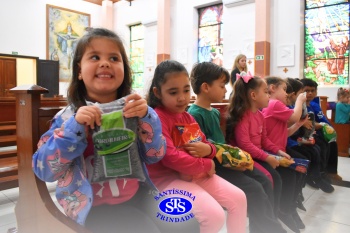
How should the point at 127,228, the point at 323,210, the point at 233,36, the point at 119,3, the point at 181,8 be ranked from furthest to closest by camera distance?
the point at 119,3 < the point at 181,8 < the point at 233,36 < the point at 323,210 < the point at 127,228

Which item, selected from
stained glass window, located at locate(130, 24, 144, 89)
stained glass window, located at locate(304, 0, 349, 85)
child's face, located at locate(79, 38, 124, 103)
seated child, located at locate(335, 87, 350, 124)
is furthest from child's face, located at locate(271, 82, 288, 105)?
stained glass window, located at locate(130, 24, 144, 89)

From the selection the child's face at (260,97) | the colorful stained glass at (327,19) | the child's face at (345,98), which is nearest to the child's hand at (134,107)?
the child's face at (260,97)

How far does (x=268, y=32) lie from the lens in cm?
754

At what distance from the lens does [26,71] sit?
10.8 metres

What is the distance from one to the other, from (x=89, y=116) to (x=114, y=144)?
126 mm

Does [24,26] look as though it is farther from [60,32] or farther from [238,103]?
[238,103]

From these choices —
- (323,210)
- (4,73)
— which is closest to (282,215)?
(323,210)

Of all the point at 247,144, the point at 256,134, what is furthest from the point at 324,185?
the point at 247,144

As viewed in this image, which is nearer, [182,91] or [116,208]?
[116,208]

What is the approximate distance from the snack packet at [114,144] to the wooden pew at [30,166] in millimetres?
293

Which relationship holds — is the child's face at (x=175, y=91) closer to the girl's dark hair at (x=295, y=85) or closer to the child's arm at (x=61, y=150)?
the child's arm at (x=61, y=150)

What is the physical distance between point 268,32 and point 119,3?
264 inches

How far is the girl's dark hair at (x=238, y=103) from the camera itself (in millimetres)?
2096

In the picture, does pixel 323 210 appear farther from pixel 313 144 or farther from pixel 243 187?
pixel 243 187
